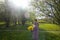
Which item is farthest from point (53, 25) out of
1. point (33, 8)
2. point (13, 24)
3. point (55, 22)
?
point (13, 24)

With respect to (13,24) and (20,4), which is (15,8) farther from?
(13,24)

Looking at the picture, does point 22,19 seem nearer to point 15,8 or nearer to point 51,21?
point 15,8

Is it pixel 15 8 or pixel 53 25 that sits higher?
pixel 15 8

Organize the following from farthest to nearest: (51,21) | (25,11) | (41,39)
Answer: (25,11), (51,21), (41,39)

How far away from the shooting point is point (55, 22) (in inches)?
658

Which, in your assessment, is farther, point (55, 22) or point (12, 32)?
point (55, 22)

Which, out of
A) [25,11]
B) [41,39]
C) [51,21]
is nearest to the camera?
[41,39]

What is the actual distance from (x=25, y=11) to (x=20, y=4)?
1405 mm

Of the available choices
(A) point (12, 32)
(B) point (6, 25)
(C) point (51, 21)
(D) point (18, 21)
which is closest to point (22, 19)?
(D) point (18, 21)

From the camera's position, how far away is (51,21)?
16609 millimetres

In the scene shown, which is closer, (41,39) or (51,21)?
Result: (41,39)

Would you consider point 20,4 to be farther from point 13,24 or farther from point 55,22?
point 55,22

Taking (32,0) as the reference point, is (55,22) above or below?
below

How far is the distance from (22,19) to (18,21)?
16.9 inches
